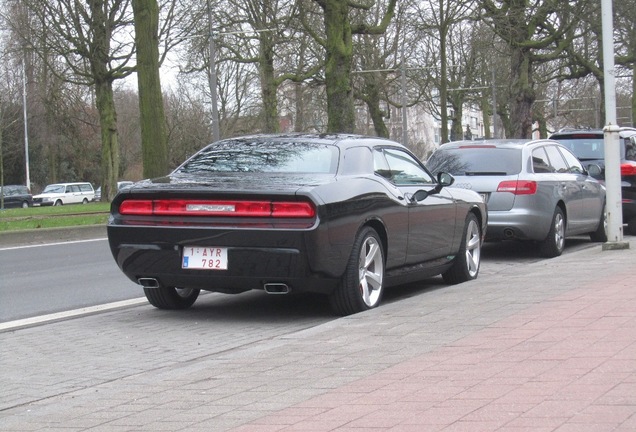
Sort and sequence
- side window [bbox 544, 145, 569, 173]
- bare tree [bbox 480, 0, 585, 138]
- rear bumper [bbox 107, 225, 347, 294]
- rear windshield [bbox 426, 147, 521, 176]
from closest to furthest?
rear bumper [bbox 107, 225, 347, 294] < rear windshield [bbox 426, 147, 521, 176] < side window [bbox 544, 145, 569, 173] < bare tree [bbox 480, 0, 585, 138]

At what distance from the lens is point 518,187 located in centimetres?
1305

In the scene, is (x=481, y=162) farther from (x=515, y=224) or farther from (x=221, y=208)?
(x=221, y=208)

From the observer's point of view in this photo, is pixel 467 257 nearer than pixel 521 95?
Yes

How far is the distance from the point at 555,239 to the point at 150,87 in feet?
36.4

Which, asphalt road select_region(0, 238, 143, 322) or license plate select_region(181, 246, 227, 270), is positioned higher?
license plate select_region(181, 246, 227, 270)

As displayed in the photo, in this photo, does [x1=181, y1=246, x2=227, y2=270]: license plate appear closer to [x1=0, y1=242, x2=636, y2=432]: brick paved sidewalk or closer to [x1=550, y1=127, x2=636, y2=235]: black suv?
[x1=0, y1=242, x2=636, y2=432]: brick paved sidewalk

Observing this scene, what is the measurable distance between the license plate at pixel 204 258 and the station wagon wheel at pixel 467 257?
3363 mm

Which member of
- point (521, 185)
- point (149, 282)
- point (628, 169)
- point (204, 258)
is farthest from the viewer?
point (628, 169)

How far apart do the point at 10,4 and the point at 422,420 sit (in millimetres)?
38332

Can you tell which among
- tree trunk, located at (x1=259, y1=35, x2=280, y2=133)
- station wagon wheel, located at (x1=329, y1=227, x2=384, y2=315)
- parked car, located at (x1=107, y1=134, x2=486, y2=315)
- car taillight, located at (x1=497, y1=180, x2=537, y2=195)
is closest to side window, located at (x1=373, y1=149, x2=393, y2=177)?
parked car, located at (x1=107, y1=134, x2=486, y2=315)

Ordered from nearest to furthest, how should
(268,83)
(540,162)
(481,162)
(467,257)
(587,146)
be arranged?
(467,257) → (481,162) → (540,162) → (587,146) → (268,83)

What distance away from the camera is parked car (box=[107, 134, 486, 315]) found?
7.80 meters

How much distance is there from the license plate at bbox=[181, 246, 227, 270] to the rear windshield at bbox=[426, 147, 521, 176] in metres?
5.94

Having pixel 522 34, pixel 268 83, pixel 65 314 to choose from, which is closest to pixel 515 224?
pixel 65 314
